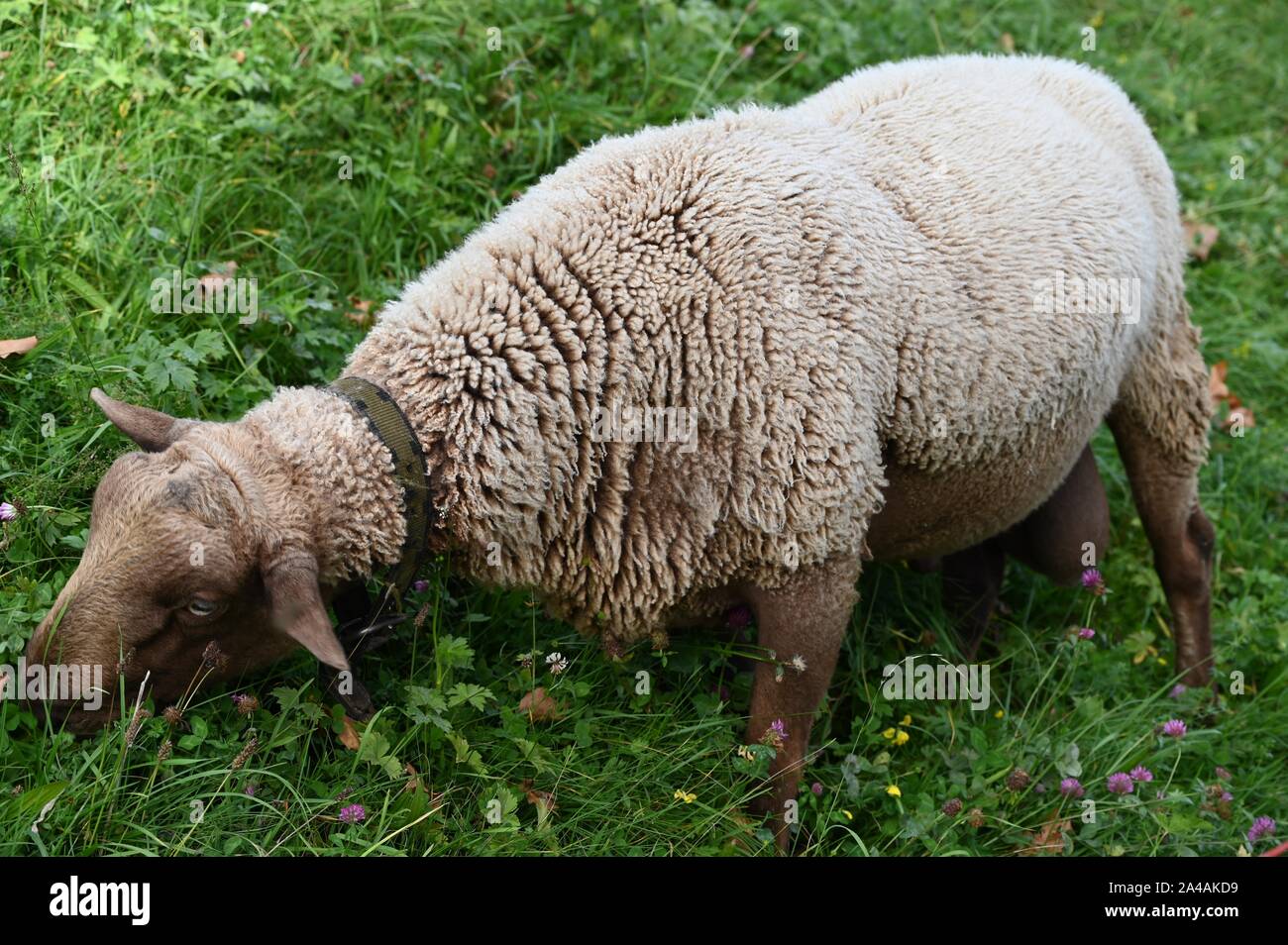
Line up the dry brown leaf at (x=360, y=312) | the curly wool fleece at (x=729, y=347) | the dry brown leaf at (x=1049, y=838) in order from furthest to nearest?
1. the dry brown leaf at (x=360, y=312)
2. the dry brown leaf at (x=1049, y=838)
3. the curly wool fleece at (x=729, y=347)

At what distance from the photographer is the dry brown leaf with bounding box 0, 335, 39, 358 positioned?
3955 mm

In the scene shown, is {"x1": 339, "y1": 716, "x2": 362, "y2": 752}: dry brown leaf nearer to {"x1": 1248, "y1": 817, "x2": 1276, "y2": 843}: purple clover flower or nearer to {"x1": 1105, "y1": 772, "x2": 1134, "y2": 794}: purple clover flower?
{"x1": 1105, "y1": 772, "x2": 1134, "y2": 794}: purple clover flower

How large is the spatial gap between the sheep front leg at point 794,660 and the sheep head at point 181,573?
124 cm

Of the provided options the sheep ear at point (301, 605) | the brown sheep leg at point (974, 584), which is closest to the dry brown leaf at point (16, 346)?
the sheep ear at point (301, 605)

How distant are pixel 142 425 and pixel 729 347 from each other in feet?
4.83

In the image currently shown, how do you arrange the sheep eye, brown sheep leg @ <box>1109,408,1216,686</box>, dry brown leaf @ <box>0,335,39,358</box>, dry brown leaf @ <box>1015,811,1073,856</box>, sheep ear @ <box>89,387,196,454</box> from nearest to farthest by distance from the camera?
the sheep eye, sheep ear @ <box>89,387,196,454</box>, dry brown leaf @ <box>1015,811,1073,856</box>, dry brown leaf @ <box>0,335,39,358</box>, brown sheep leg @ <box>1109,408,1216,686</box>

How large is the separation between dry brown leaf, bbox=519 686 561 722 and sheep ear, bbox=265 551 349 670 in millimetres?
812

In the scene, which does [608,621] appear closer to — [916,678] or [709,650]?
[709,650]

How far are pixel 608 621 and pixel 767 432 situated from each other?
27.3 inches

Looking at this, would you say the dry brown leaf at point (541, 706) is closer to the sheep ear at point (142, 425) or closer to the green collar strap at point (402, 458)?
the green collar strap at point (402, 458)

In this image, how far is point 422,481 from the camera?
10.4 ft

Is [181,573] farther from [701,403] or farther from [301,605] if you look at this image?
[701,403]

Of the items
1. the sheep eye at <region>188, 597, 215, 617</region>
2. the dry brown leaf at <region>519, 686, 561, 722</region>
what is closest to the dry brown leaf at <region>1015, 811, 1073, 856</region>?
the dry brown leaf at <region>519, 686, 561, 722</region>

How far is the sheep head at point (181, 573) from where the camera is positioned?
9.60 feet
